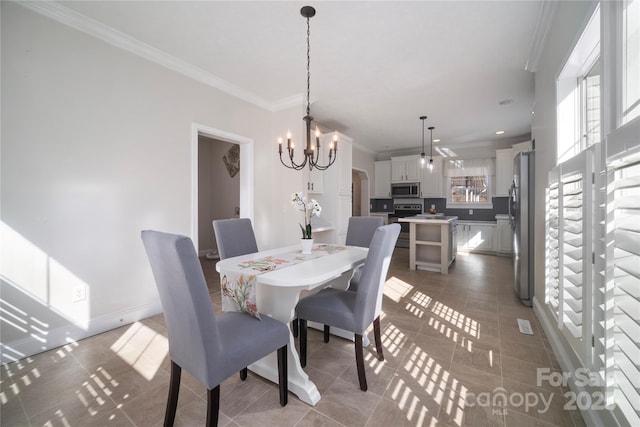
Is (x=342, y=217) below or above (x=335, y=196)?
below

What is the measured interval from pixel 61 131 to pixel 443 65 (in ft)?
11.8

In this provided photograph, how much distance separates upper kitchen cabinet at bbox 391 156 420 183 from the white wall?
516 cm

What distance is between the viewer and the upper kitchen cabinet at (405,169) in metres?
6.52

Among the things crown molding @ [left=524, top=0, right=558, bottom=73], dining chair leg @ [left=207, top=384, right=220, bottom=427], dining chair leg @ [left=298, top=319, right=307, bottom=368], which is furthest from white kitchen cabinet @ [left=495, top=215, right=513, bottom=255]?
dining chair leg @ [left=207, top=384, right=220, bottom=427]

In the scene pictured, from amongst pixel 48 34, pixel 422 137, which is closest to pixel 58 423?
pixel 48 34

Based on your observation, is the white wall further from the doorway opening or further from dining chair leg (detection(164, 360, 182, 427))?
the doorway opening

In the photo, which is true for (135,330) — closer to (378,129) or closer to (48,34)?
(48,34)

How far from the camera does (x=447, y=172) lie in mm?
6363

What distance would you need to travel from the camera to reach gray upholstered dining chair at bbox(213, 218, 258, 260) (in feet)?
6.91

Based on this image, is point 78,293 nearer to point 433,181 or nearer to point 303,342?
point 303,342

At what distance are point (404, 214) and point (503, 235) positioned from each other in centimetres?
224

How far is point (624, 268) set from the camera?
2.82 ft

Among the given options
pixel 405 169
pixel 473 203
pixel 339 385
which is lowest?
pixel 339 385

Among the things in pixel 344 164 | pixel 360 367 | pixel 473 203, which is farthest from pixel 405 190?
pixel 360 367
